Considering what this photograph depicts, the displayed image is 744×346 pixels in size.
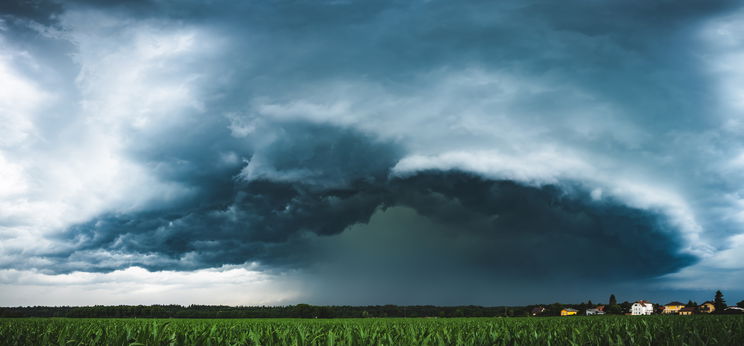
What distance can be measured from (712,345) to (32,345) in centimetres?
1457

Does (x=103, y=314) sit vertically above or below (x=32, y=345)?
below

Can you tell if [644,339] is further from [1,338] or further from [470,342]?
[1,338]

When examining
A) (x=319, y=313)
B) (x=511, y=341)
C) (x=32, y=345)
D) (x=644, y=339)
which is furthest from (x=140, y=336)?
(x=319, y=313)

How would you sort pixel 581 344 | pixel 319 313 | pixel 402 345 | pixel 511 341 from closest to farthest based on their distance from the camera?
pixel 402 345
pixel 581 344
pixel 511 341
pixel 319 313

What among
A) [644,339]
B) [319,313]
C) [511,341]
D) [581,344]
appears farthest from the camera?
[319,313]

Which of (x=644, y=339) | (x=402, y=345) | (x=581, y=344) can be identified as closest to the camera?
(x=402, y=345)

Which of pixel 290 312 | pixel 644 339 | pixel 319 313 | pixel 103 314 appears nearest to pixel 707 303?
pixel 319 313

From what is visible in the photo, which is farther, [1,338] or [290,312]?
[290,312]

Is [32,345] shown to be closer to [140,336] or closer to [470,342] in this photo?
[140,336]

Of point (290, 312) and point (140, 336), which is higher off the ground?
point (140, 336)

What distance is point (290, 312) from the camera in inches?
7731

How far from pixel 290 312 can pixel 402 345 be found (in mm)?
200076

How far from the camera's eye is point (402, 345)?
8594 millimetres

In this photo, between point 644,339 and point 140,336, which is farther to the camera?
point 644,339
